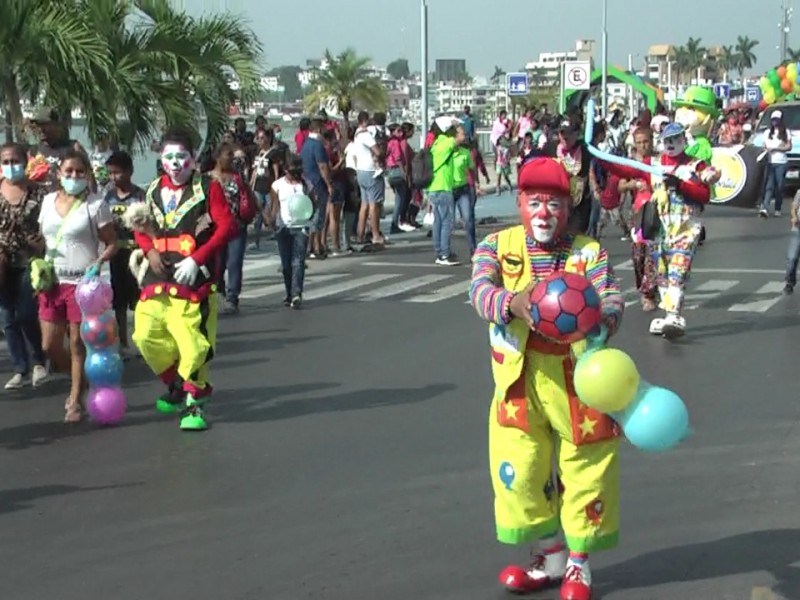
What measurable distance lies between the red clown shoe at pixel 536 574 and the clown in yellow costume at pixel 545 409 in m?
0.19

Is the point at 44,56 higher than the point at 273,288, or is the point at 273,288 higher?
the point at 44,56

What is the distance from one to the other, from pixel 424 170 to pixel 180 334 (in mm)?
10056

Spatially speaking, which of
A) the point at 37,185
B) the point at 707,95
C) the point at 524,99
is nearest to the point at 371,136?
the point at 707,95

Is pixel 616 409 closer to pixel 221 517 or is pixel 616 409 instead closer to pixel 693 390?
pixel 221 517

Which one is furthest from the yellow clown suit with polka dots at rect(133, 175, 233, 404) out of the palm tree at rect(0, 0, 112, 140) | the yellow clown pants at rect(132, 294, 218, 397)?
Result: the palm tree at rect(0, 0, 112, 140)

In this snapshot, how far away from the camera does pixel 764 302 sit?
46.8ft

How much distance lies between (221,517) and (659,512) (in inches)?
80.9

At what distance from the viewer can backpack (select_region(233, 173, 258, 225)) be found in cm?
1272

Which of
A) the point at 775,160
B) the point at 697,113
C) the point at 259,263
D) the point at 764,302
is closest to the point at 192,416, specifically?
the point at 697,113

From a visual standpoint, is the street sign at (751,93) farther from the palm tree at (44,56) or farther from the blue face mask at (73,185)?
the blue face mask at (73,185)

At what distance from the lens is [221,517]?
6.65 meters

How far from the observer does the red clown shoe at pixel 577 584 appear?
5258 mm

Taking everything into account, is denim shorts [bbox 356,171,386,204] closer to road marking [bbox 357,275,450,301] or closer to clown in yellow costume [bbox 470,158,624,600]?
road marking [bbox 357,275,450,301]

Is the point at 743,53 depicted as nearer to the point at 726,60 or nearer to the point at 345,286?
the point at 726,60
